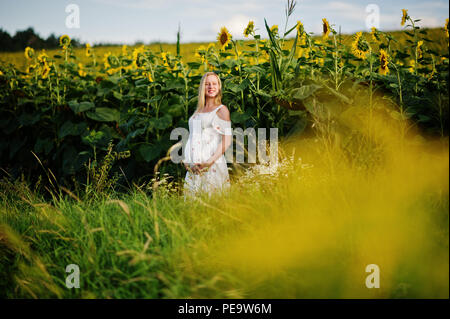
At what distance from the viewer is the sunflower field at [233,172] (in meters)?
1.74

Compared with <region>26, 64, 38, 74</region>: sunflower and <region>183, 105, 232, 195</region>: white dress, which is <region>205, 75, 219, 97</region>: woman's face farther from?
<region>26, 64, 38, 74</region>: sunflower

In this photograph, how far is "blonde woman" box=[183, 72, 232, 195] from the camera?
3.25 meters

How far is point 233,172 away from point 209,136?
41cm

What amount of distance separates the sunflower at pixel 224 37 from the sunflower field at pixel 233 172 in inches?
0.6

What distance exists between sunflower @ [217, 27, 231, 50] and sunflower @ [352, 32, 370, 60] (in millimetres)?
1176

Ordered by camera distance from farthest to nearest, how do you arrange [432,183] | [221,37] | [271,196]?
[221,37] → [271,196] → [432,183]

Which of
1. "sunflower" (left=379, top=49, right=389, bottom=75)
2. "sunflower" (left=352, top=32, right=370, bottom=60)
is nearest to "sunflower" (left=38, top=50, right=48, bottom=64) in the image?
"sunflower" (left=352, top=32, right=370, bottom=60)

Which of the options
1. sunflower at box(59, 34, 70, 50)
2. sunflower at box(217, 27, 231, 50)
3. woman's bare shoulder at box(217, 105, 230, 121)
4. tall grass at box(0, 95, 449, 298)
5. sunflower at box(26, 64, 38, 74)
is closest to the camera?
tall grass at box(0, 95, 449, 298)

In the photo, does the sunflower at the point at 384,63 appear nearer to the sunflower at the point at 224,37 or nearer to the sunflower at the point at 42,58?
the sunflower at the point at 224,37

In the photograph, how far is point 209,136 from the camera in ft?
11.2

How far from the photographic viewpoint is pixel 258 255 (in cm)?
175
